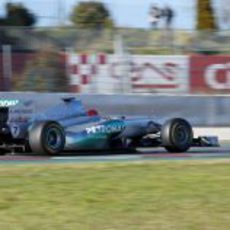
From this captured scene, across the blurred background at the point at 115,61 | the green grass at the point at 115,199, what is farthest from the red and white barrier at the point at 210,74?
the green grass at the point at 115,199

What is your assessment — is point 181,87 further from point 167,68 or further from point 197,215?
point 197,215

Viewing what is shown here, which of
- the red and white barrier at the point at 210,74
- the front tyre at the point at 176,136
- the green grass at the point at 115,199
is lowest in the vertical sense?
the green grass at the point at 115,199

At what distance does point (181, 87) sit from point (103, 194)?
45.1 ft

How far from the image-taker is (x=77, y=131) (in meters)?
13.4

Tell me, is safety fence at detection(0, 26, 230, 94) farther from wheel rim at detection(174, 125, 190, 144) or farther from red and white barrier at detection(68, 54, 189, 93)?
wheel rim at detection(174, 125, 190, 144)

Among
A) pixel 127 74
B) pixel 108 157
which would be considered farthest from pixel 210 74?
pixel 108 157

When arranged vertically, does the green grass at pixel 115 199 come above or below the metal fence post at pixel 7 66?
below

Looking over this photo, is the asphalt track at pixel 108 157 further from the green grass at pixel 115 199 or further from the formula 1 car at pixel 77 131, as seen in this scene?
Result: the green grass at pixel 115 199

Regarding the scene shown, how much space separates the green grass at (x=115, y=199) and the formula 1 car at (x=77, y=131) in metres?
3.19

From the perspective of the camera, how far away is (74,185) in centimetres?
824

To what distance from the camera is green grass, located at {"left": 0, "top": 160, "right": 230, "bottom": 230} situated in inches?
266

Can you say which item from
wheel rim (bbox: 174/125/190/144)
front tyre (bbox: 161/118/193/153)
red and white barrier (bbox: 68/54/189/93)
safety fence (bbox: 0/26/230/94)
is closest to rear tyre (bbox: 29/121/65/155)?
front tyre (bbox: 161/118/193/153)

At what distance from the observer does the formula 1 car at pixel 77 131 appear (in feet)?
42.4

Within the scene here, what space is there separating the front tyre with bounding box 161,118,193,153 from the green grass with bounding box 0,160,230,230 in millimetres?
4379
